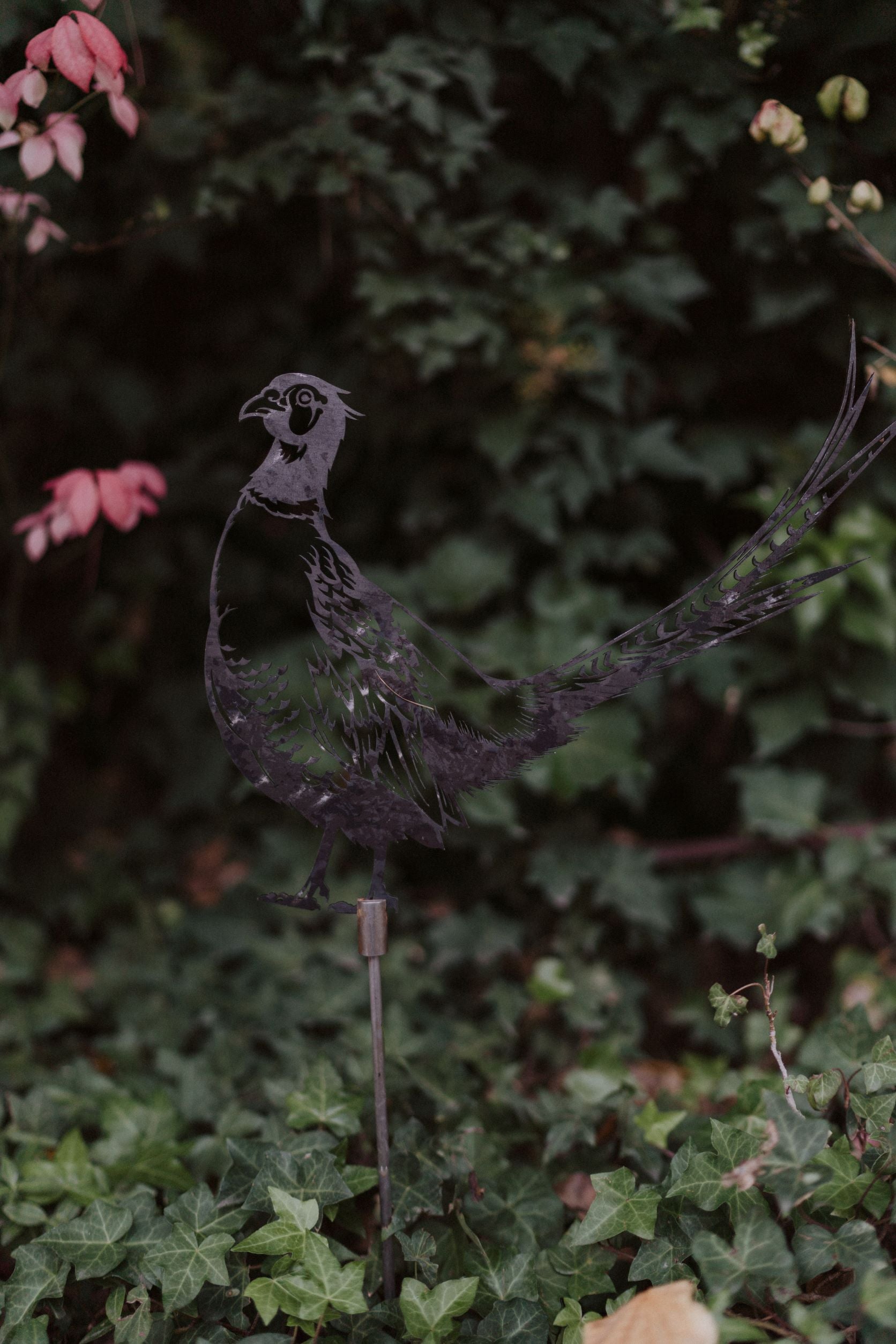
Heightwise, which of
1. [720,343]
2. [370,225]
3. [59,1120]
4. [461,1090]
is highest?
[370,225]

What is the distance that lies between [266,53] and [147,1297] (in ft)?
7.66

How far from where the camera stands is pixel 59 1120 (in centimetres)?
148

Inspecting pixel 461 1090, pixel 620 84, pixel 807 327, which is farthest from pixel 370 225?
pixel 461 1090

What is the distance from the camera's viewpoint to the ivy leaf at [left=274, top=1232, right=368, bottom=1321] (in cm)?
93

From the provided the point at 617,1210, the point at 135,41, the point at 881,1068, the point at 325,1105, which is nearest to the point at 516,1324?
the point at 617,1210

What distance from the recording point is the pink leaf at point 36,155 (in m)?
1.27

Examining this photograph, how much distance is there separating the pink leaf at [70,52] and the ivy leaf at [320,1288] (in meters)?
1.46

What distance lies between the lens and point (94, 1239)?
1045mm

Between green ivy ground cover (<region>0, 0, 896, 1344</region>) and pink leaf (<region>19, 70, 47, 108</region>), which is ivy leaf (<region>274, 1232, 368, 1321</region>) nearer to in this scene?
green ivy ground cover (<region>0, 0, 896, 1344</region>)

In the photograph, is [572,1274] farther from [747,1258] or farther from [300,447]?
[300,447]

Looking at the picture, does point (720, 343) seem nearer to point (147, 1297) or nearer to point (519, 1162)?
point (519, 1162)

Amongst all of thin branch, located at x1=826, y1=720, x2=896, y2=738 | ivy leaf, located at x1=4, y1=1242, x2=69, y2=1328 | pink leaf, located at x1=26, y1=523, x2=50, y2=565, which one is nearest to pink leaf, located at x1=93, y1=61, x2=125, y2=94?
pink leaf, located at x1=26, y1=523, x2=50, y2=565

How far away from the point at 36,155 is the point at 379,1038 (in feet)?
4.22

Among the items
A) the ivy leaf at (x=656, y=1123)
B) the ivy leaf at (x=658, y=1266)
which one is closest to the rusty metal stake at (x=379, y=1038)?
the ivy leaf at (x=658, y=1266)
